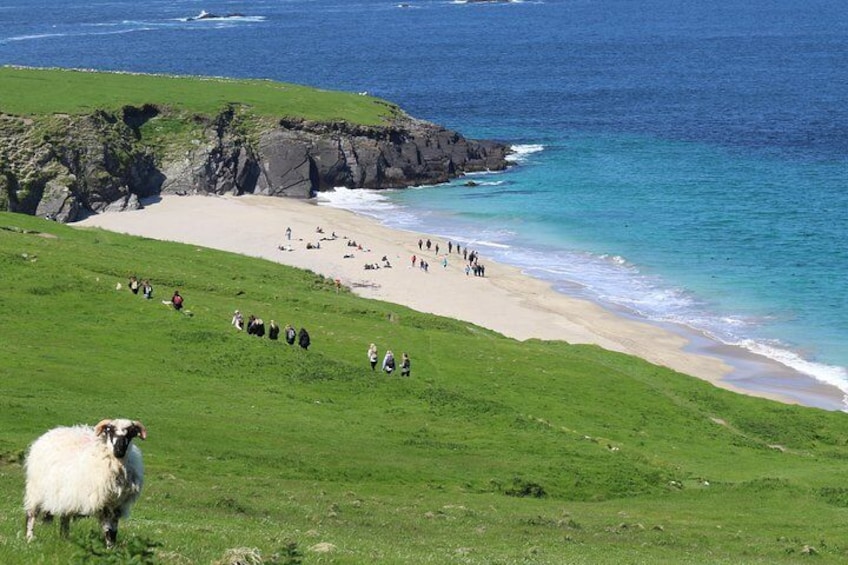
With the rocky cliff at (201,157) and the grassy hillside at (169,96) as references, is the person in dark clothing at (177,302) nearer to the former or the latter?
the rocky cliff at (201,157)

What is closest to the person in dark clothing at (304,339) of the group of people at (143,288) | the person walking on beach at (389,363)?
the person walking on beach at (389,363)

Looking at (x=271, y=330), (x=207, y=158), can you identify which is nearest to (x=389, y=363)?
(x=271, y=330)

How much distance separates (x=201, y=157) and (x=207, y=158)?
0.62 meters

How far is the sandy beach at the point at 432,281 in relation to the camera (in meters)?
76.6

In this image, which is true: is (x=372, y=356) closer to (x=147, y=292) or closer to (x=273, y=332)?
(x=273, y=332)

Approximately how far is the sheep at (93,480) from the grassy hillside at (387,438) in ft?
2.23

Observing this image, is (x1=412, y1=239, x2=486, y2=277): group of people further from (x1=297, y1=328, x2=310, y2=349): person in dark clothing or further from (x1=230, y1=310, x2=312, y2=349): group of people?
(x1=297, y1=328, x2=310, y2=349): person in dark clothing

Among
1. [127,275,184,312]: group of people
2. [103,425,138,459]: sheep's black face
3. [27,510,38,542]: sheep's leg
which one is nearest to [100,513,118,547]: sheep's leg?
[103,425,138,459]: sheep's black face

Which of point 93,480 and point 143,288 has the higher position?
point 143,288

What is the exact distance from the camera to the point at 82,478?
2062 centimetres

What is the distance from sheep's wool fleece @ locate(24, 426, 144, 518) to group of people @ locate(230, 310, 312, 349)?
34.9 metres

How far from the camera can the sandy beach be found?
7662 centimetres

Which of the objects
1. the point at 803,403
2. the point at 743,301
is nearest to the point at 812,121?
the point at 743,301

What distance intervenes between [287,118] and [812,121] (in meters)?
75.4
